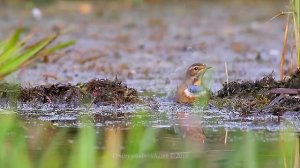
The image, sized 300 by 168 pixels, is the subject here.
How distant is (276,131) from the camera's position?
573 cm

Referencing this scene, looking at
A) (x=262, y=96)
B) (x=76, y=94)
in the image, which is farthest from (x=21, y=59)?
(x=262, y=96)

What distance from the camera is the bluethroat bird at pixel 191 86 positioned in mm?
7125

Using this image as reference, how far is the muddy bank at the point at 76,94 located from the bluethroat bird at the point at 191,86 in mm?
353

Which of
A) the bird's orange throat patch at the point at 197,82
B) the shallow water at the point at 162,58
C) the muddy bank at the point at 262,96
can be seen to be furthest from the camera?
the bird's orange throat patch at the point at 197,82

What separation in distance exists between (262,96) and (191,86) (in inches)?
26.9

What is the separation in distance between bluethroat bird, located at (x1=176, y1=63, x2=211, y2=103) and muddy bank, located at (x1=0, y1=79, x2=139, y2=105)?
35 cm

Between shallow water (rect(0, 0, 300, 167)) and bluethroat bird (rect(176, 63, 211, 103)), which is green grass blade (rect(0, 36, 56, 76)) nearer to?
shallow water (rect(0, 0, 300, 167))

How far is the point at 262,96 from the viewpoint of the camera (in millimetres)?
6730

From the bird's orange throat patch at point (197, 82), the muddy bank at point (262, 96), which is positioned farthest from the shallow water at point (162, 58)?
the bird's orange throat patch at point (197, 82)

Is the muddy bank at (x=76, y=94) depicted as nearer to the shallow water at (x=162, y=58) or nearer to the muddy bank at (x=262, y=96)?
the shallow water at (x=162, y=58)

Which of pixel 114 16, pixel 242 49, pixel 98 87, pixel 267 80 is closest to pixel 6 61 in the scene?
pixel 98 87

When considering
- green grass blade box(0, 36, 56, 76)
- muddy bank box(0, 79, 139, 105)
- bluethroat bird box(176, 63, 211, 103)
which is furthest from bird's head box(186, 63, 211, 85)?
green grass blade box(0, 36, 56, 76)

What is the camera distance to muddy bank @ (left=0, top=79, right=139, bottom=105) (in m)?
7.07

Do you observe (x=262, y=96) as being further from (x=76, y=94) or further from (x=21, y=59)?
(x=21, y=59)
